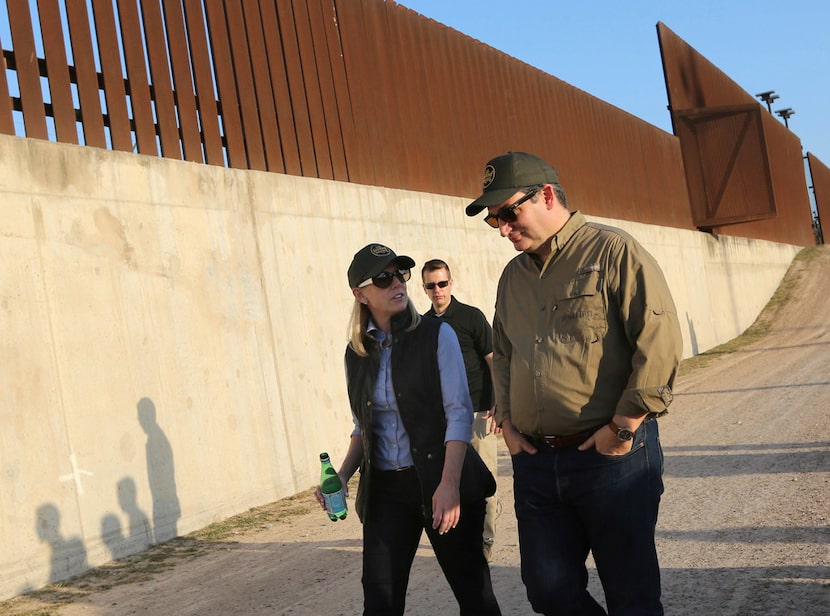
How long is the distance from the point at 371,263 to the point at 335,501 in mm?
972

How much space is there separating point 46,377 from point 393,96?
800 centimetres

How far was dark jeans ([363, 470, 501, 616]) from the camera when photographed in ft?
11.4

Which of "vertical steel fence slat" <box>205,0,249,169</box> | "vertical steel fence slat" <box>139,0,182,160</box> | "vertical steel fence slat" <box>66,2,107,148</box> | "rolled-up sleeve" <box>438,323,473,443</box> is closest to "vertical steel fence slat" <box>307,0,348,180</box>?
"vertical steel fence slat" <box>205,0,249,169</box>

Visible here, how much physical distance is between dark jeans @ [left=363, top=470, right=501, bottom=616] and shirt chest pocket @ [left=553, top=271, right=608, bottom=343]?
34.4 inches

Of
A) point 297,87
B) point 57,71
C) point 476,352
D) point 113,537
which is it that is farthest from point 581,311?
point 297,87

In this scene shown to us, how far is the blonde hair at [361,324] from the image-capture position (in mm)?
3709

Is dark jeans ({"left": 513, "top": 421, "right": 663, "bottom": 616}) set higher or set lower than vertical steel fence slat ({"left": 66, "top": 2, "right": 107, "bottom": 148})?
lower

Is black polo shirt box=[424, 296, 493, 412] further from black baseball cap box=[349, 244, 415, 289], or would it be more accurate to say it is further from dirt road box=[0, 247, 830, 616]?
black baseball cap box=[349, 244, 415, 289]

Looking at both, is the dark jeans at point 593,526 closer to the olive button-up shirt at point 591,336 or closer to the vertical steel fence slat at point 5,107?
the olive button-up shirt at point 591,336

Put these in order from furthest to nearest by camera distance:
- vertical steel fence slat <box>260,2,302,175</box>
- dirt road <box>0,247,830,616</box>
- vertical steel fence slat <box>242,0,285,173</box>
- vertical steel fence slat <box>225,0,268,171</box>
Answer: vertical steel fence slat <box>260,2,302,175</box> < vertical steel fence slat <box>242,0,285,173</box> < vertical steel fence slat <box>225,0,268,171</box> < dirt road <box>0,247,830,616</box>

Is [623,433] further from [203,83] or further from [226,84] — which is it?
[226,84]

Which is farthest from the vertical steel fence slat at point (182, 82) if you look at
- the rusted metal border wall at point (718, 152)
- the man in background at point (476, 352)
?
the rusted metal border wall at point (718, 152)

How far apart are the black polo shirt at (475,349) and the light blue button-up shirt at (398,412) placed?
108 inches

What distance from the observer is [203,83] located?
10211 mm
